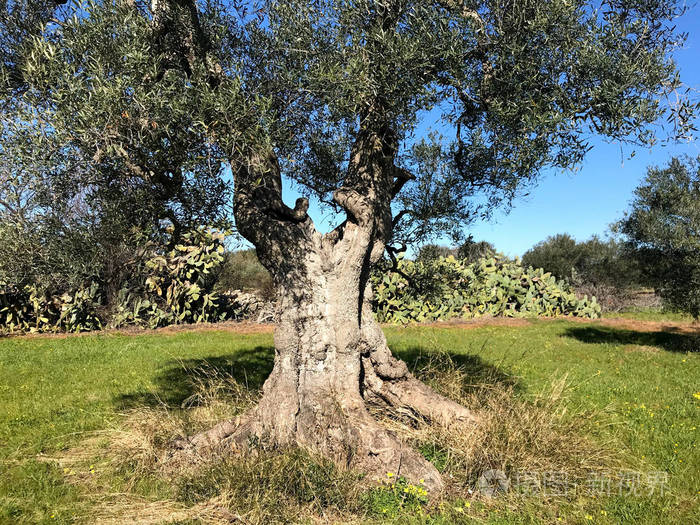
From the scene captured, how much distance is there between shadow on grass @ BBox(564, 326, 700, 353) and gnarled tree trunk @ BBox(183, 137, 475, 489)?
12.3 m

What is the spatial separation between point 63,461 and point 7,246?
11.0 ft

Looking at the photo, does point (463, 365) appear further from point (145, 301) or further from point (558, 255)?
point (558, 255)

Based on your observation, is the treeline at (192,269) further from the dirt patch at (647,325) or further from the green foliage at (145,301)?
the dirt patch at (647,325)

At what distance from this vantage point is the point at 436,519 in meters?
5.23

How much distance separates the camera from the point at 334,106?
5910mm

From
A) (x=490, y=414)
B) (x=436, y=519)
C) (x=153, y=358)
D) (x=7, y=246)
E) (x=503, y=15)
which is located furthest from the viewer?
(x=153, y=358)

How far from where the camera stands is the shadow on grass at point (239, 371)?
936cm

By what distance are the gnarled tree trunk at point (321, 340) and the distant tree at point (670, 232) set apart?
11.4 meters

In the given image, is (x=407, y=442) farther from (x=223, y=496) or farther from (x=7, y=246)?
(x=7, y=246)

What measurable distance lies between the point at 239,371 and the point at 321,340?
5.46 m

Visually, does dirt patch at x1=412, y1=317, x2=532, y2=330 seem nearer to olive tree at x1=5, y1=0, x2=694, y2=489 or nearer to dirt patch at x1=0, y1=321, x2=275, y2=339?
→ dirt patch at x1=0, y1=321, x2=275, y2=339

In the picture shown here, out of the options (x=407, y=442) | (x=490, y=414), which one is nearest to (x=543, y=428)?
(x=490, y=414)

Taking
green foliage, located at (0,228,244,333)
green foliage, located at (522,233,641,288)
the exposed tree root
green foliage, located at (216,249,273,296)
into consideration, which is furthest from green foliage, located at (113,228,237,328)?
green foliage, located at (522,233,641,288)

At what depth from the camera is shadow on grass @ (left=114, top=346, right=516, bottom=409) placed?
936 centimetres
